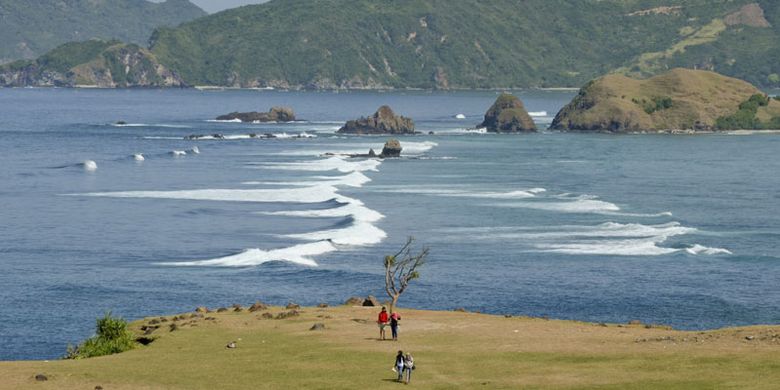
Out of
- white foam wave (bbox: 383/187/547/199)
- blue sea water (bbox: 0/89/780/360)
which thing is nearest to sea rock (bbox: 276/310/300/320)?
blue sea water (bbox: 0/89/780/360)

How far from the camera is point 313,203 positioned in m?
127

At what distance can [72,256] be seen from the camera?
93875 millimetres

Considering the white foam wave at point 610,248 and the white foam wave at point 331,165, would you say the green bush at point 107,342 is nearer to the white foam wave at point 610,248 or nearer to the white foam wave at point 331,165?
the white foam wave at point 610,248

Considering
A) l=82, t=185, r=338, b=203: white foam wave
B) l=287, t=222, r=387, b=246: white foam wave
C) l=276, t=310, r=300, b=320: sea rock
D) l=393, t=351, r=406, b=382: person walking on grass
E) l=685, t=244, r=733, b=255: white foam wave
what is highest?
l=393, t=351, r=406, b=382: person walking on grass

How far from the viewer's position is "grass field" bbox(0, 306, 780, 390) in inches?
1973

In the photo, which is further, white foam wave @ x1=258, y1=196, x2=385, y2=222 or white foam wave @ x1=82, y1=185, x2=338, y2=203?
white foam wave @ x1=82, y1=185, x2=338, y2=203

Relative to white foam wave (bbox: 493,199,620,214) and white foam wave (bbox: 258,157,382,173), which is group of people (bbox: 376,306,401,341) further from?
white foam wave (bbox: 258,157,382,173)

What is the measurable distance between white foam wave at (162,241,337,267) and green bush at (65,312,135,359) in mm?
29126

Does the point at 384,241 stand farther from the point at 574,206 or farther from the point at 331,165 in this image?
the point at 331,165

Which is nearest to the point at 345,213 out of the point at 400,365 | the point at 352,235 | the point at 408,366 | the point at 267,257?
the point at 352,235

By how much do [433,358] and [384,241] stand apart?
4491 cm

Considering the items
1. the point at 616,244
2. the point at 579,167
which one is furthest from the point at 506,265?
the point at 579,167

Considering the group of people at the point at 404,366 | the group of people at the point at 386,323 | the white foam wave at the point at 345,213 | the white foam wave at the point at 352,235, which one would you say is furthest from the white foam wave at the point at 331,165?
the group of people at the point at 404,366

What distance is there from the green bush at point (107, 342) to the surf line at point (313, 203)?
29455mm
